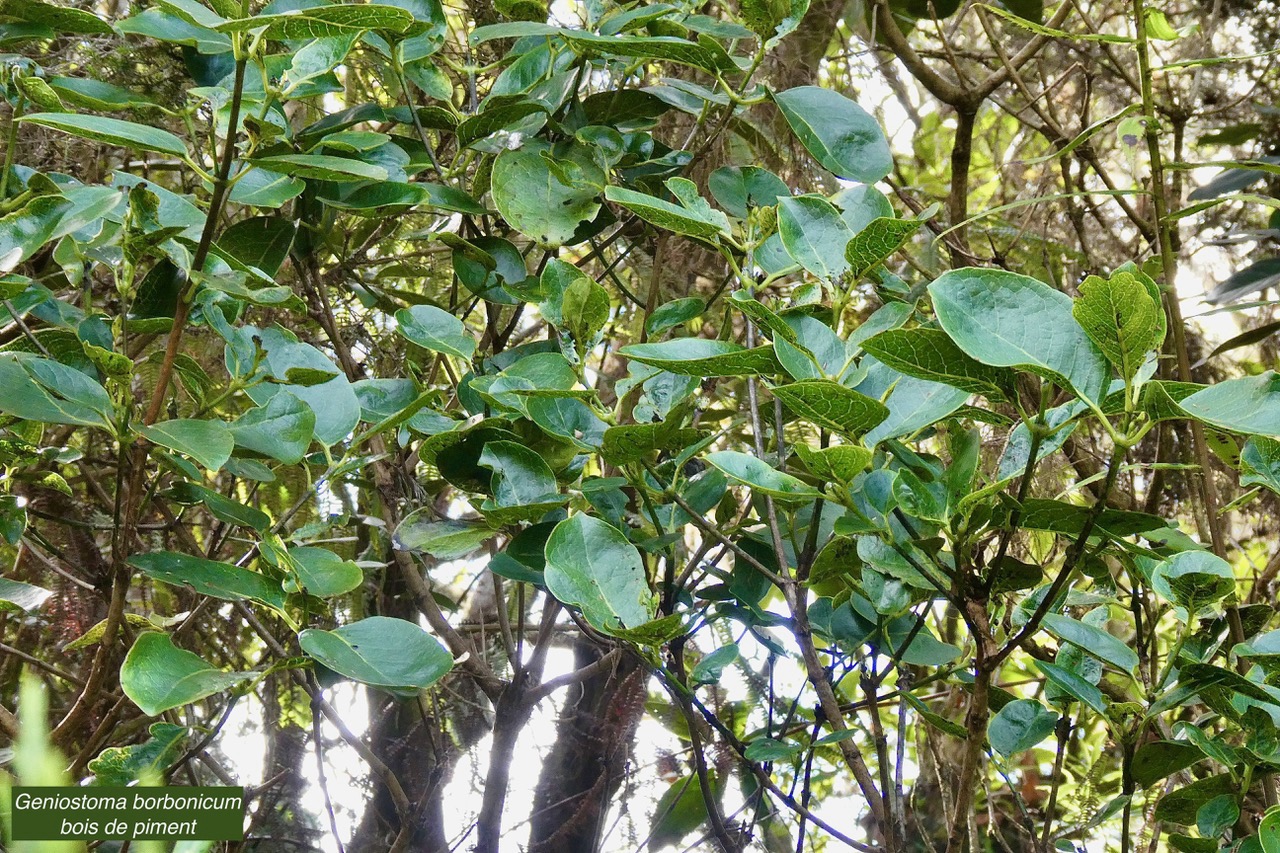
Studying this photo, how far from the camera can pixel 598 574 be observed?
21.1 inches

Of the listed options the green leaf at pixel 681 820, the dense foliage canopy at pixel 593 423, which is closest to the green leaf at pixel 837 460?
the dense foliage canopy at pixel 593 423

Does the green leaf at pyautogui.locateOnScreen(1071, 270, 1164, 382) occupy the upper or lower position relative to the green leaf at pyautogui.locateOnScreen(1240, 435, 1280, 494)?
upper

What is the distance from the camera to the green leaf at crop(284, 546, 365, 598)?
23.4 inches

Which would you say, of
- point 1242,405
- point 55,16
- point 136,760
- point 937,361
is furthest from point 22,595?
point 1242,405

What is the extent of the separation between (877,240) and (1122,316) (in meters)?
0.16

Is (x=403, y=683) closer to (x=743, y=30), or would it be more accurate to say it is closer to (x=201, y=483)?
(x=201, y=483)

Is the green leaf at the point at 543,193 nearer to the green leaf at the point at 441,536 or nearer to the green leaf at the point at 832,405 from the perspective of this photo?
the green leaf at the point at 441,536

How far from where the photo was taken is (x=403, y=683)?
0.56 m

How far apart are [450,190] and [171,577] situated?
0.34m

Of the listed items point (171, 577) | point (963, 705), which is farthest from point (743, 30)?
point (963, 705)

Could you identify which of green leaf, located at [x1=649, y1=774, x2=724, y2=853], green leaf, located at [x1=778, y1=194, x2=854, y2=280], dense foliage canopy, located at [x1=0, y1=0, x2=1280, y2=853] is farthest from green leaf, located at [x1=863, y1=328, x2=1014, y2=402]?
green leaf, located at [x1=649, y1=774, x2=724, y2=853]

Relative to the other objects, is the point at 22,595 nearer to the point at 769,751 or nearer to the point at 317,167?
the point at 317,167

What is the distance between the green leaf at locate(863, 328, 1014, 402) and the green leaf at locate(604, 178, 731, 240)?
0.17 m

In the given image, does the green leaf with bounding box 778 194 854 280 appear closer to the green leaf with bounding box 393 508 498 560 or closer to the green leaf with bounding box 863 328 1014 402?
the green leaf with bounding box 863 328 1014 402
